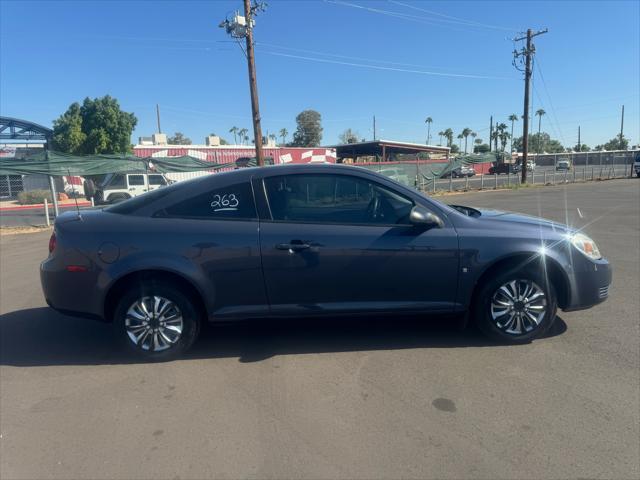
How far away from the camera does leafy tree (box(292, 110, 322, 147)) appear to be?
98.5m

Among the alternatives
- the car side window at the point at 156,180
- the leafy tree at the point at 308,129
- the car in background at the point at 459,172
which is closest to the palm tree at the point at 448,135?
the leafy tree at the point at 308,129

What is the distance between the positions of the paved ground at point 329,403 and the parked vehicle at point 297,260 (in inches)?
15.8

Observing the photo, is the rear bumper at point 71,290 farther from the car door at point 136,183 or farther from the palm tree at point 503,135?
the palm tree at point 503,135

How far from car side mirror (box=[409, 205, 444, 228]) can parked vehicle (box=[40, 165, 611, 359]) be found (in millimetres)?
12

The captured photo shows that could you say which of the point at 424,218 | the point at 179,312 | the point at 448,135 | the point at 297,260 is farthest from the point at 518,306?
the point at 448,135

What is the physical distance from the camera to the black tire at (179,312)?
12.7ft

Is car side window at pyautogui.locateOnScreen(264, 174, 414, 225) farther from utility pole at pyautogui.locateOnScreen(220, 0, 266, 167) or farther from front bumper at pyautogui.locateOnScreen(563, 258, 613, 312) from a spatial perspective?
utility pole at pyautogui.locateOnScreen(220, 0, 266, 167)

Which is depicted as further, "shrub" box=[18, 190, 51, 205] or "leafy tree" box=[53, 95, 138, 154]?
"leafy tree" box=[53, 95, 138, 154]

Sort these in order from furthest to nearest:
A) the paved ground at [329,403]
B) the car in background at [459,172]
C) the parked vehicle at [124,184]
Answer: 1. the car in background at [459,172]
2. the parked vehicle at [124,184]
3. the paved ground at [329,403]

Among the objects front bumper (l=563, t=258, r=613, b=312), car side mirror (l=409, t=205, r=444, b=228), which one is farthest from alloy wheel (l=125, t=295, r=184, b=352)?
front bumper (l=563, t=258, r=613, b=312)

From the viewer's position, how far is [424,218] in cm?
386

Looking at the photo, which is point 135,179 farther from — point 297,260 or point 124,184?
point 297,260

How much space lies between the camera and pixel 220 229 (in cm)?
387

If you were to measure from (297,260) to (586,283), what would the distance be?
2.59 m
